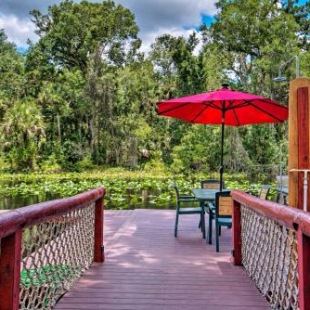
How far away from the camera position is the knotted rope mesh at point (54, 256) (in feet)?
6.92

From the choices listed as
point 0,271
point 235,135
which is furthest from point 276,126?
point 0,271

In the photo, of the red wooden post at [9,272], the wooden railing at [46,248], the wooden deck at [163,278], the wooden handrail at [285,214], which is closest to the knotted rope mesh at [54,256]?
the wooden railing at [46,248]

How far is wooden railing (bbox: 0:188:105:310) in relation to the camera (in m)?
1.60

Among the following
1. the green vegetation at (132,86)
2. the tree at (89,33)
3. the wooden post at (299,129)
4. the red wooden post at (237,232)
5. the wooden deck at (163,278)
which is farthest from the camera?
the tree at (89,33)

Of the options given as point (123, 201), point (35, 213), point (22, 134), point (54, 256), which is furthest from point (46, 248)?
point (22, 134)

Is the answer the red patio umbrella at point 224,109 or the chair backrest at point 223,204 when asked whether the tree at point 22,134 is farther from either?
the chair backrest at point 223,204

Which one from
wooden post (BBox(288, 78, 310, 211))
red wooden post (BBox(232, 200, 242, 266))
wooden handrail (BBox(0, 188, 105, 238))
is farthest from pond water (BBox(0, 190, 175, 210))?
wooden post (BBox(288, 78, 310, 211))

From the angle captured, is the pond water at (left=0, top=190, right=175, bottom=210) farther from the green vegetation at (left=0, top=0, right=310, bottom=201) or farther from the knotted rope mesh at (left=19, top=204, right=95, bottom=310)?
the green vegetation at (left=0, top=0, right=310, bottom=201)

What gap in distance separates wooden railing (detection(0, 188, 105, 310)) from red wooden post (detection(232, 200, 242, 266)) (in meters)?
1.24

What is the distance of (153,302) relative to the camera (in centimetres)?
267

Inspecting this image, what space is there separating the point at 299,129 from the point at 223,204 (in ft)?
6.27

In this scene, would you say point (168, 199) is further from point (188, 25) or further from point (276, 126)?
point (188, 25)

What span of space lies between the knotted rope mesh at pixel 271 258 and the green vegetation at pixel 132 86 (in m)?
14.6

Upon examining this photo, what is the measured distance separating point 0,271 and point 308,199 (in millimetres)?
1879
